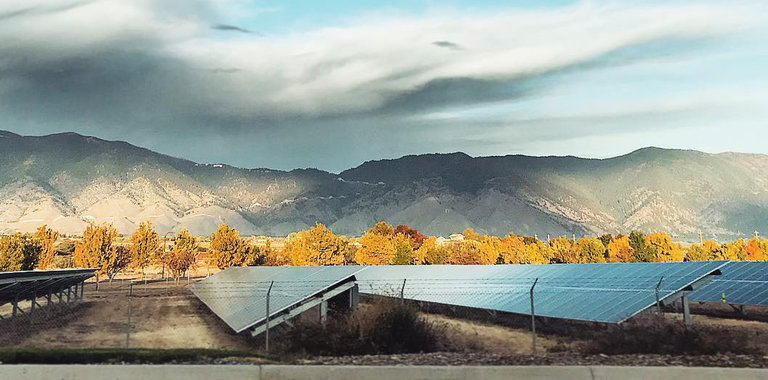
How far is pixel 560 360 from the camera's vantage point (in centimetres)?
1343

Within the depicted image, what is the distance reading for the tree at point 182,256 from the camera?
222 ft

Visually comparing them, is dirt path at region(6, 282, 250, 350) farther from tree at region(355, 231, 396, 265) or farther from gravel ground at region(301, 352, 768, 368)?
tree at region(355, 231, 396, 265)

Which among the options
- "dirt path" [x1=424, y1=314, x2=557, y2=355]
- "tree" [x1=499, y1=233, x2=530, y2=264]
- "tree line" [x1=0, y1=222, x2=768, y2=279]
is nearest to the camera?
"dirt path" [x1=424, y1=314, x2=557, y2=355]

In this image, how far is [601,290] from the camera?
22.6 meters

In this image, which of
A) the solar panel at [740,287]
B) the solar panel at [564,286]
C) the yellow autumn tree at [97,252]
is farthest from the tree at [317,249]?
the solar panel at [740,287]

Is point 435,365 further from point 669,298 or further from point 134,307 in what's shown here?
point 134,307

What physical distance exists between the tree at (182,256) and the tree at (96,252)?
7.57m

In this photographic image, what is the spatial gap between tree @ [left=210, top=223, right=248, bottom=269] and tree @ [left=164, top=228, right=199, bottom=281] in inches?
123

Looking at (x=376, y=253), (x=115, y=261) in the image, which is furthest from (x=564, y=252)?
(x=115, y=261)

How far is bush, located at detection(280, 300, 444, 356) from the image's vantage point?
51.9 feet

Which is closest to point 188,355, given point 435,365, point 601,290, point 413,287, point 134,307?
point 435,365

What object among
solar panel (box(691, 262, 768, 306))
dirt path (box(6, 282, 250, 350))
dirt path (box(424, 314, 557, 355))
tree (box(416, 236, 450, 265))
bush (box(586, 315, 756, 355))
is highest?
bush (box(586, 315, 756, 355))

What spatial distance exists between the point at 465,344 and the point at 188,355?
954cm

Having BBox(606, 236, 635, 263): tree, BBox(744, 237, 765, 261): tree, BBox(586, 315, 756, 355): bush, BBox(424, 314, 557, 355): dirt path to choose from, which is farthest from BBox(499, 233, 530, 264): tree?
BBox(586, 315, 756, 355): bush
